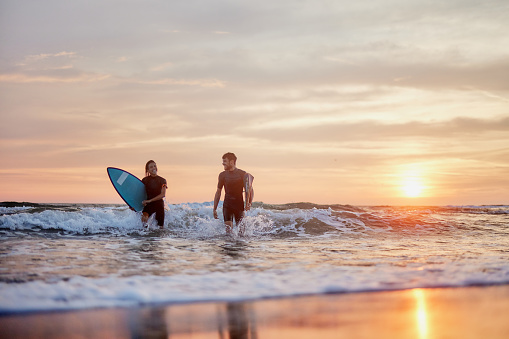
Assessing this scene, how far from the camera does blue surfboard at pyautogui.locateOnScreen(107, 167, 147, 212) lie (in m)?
11.8

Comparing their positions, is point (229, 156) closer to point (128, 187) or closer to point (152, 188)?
point (152, 188)

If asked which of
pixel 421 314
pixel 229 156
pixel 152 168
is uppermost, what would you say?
pixel 229 156

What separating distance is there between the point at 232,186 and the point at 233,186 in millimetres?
24

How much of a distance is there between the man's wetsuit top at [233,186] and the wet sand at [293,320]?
587 cm

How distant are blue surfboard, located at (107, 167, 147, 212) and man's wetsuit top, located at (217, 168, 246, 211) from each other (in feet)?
9.28

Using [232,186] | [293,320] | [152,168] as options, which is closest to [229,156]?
[232,186]

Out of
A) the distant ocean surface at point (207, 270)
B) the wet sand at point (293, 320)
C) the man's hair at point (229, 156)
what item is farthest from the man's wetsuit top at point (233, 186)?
the wet sand at point (293, 320)

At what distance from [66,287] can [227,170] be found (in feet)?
19.3

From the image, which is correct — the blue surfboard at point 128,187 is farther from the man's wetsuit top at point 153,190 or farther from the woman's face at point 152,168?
the woman's face at point 152,168

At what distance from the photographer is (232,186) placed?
10.0 metres

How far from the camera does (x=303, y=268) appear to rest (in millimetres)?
5844

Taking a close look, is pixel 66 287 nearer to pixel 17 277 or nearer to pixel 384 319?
pixel 17 277

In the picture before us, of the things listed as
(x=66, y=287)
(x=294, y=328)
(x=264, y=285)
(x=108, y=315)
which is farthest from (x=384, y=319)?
(x=66, y=287)

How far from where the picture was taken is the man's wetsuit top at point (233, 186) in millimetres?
10039
